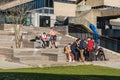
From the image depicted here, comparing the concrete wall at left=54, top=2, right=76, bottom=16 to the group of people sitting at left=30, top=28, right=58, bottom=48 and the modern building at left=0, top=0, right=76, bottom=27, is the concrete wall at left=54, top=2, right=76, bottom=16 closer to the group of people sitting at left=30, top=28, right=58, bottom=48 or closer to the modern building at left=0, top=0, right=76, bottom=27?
the modern building at left=0, top=0, right=76, bottom=27

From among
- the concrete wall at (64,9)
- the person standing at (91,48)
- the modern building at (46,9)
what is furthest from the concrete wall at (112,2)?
the person standing at (91,48)

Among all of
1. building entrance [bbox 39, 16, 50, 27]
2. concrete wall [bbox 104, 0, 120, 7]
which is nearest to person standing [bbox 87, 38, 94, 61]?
building entrance [bbox 39, 16, 50, 27]

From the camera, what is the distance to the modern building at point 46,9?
54875 mm

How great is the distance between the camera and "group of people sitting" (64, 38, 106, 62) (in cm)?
2581

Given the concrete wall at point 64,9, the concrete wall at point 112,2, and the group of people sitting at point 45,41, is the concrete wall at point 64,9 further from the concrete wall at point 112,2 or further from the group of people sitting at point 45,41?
the group of people sitting at point 45,41

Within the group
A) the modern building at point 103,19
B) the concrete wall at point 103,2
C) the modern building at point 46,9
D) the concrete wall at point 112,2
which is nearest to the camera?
the modern building at point 103,19

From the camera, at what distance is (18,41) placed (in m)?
30.8

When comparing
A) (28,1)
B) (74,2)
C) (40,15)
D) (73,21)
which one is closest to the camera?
(73,21)

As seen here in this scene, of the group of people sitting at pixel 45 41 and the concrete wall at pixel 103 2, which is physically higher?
the concrete wall at pixel 103 2

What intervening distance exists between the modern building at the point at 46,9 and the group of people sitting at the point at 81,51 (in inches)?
1043

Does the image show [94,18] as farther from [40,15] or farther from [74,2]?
[74,2]

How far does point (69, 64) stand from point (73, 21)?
2675 cm

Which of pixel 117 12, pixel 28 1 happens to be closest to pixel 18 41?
pixel 117 12

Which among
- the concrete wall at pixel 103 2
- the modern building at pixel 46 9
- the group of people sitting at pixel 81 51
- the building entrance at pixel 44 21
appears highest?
the concrete wall at pixel 103 2
